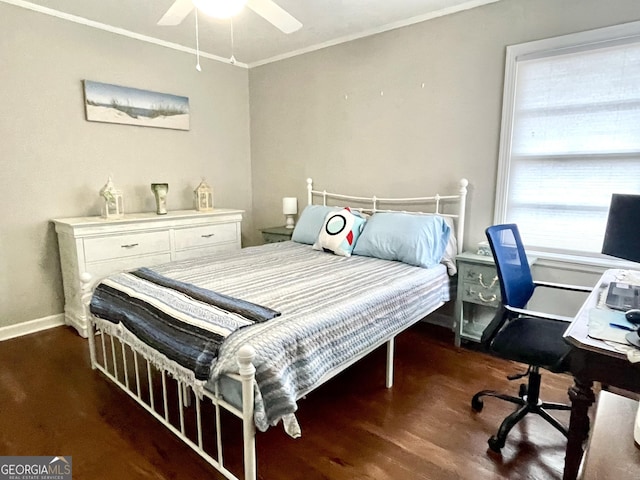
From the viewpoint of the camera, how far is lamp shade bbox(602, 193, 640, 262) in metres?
1.64

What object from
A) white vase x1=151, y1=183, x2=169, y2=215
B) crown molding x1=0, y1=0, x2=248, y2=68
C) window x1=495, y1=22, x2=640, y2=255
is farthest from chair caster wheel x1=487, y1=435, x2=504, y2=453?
crown molding x1=0, y1=0, x2=248, y2=68

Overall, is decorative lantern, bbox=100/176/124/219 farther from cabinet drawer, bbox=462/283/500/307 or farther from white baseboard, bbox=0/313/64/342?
cabinet drawer, bbox=462/283/500/307

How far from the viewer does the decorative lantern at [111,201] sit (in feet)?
10.5

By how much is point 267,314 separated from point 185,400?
83cm

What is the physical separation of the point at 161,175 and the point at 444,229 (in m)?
2.77

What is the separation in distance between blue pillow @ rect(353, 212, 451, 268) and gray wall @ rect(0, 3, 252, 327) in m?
2.18

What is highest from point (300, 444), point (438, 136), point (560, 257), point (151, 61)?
point (151, 61)

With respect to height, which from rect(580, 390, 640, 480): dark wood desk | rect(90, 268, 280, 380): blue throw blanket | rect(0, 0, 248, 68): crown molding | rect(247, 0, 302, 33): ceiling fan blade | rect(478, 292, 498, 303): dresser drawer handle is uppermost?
rect(0, 0, 248, 68): crown molding

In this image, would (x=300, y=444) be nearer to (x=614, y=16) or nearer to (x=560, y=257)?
(x=560, y=257)

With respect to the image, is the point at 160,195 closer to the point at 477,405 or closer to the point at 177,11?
the point at 177,11

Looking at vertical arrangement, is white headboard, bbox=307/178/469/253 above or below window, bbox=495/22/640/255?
below

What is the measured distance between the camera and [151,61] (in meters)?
3.58

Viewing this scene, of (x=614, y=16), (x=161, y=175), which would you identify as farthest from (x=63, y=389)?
(x=614, y=16)

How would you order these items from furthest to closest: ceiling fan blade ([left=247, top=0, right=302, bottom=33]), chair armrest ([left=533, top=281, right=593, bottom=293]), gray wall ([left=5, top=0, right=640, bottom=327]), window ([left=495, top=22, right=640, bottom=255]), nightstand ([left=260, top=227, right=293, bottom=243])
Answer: nightstand ([left=260, top=227, right=293, bottom=243]) → gray wall ([left=5, top=0, right=640, bottom=327]) → window ([left=495, top=22, right=640, bottom=255]) → chair armrest ([left=533, top=281, right=593, bottom=293]) → ceiling fan blade ([left=247, top=0, right=302, bottom=33])
